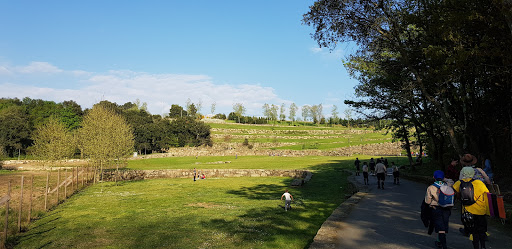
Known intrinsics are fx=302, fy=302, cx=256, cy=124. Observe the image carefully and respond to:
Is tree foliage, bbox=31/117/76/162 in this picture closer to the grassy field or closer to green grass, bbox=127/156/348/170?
green grass, bbox=127/156/348/170

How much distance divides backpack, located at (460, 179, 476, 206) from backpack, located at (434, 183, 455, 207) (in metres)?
0.21

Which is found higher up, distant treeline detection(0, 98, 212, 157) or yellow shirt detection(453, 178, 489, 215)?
distant treeline detection(0, 98, 212, 157)

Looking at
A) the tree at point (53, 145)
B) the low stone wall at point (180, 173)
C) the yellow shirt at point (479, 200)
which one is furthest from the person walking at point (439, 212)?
the tree at point (53, 145)

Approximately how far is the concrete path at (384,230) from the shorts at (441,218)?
25.9 inches

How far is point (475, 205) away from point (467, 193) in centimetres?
32

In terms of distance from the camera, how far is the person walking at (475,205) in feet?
23.3

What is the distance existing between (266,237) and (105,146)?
97.8 ft

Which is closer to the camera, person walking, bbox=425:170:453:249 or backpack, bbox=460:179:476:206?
backpack, bbox=460:179:476:206

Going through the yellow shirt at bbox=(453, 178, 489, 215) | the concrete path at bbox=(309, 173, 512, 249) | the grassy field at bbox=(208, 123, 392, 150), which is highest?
the grassy field at bbox=(208, 123, 392, 150)

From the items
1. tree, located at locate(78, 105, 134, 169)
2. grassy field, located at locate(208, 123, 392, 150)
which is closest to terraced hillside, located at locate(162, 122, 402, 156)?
grassy field, located at locate(208, 123, 392, 150)

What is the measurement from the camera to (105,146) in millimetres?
34531

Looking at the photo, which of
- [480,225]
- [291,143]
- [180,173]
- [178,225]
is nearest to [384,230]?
[480,225]

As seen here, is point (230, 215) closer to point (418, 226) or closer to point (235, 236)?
point (235, 236)

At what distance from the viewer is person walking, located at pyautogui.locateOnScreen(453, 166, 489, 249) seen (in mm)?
7113
